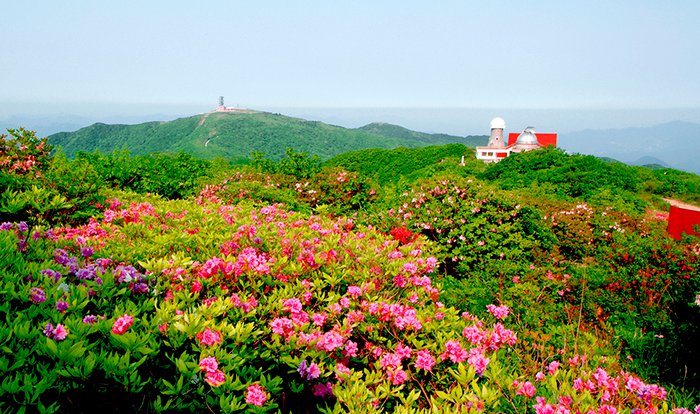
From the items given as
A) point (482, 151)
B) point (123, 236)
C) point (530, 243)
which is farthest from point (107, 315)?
point (482, 151)

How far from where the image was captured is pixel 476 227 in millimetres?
6738

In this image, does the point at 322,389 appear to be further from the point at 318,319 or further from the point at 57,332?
the point at 57,332

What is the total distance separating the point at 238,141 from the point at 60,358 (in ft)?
321

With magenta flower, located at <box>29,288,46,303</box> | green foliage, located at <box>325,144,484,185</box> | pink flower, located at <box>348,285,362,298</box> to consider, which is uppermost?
magenta flower, located at <box>29,288,46,303</box>

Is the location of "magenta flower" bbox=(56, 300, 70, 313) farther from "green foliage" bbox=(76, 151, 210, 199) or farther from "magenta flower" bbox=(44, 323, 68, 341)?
"green foliage" bbox=(76, 151, 210, 199)

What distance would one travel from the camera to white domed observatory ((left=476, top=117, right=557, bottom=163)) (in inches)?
1730

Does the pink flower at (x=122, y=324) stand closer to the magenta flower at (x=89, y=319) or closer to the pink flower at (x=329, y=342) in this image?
the magenta flower at (x=89, y=319)

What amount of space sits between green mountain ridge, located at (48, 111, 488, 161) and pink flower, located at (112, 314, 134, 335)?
86.2 m

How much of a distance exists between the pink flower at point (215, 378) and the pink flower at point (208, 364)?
0.02 m

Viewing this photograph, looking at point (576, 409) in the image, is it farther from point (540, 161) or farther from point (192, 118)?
point (192, 118)

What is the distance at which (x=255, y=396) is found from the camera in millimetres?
1875

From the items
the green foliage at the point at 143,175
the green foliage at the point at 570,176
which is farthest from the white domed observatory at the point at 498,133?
the green foliage at the point at 143,175

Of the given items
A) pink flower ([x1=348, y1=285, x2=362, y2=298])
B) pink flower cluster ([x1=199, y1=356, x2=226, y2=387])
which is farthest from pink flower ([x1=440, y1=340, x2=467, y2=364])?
pink flower cluster ([x1=199, y1=356, x2=226, y2=387])

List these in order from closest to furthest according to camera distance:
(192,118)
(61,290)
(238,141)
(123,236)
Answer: (61,290)
(123,236)
(238,141)
(192,118)
